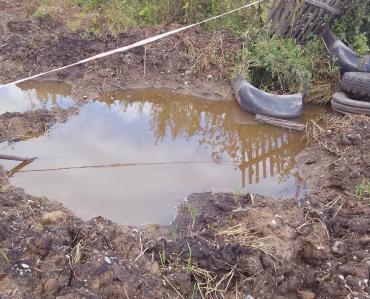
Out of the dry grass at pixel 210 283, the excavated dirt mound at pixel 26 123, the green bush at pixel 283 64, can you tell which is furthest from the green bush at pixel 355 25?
the dry grass at pixel 210 283

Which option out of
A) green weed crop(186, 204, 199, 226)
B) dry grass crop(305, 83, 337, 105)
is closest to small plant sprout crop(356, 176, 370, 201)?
green weed crop(186, 204, 199, 226)

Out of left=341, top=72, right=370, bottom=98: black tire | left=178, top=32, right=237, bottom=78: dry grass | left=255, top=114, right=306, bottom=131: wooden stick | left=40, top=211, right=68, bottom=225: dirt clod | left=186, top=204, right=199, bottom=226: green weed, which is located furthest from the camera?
left=178, top=32, right=237, bottom=78: dry grass

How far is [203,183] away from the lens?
14.4ft

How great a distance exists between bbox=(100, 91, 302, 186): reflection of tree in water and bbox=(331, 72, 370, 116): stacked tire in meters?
0.87

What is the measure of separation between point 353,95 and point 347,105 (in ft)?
1.02

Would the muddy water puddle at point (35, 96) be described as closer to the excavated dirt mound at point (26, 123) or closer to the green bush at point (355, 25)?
the excavated dirt mound at point (26, 123)

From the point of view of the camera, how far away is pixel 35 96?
229 inches

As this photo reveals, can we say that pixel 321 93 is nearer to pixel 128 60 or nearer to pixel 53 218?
pixel 128 60

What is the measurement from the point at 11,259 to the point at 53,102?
3.14 m

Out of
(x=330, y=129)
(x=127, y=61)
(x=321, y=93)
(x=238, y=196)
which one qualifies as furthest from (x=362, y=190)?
(x=127, y=61)

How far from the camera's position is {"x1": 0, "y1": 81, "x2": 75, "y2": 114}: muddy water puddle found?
5539mm

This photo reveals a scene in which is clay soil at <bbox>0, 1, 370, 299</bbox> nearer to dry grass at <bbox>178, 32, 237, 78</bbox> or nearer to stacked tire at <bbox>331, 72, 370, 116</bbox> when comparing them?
stacked tire at <bbox>331, 72, 370, 116</bbox>

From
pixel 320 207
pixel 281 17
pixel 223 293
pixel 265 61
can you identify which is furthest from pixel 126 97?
pixel 223 293

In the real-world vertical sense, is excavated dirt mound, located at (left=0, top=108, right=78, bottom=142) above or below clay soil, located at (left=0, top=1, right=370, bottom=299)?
above
